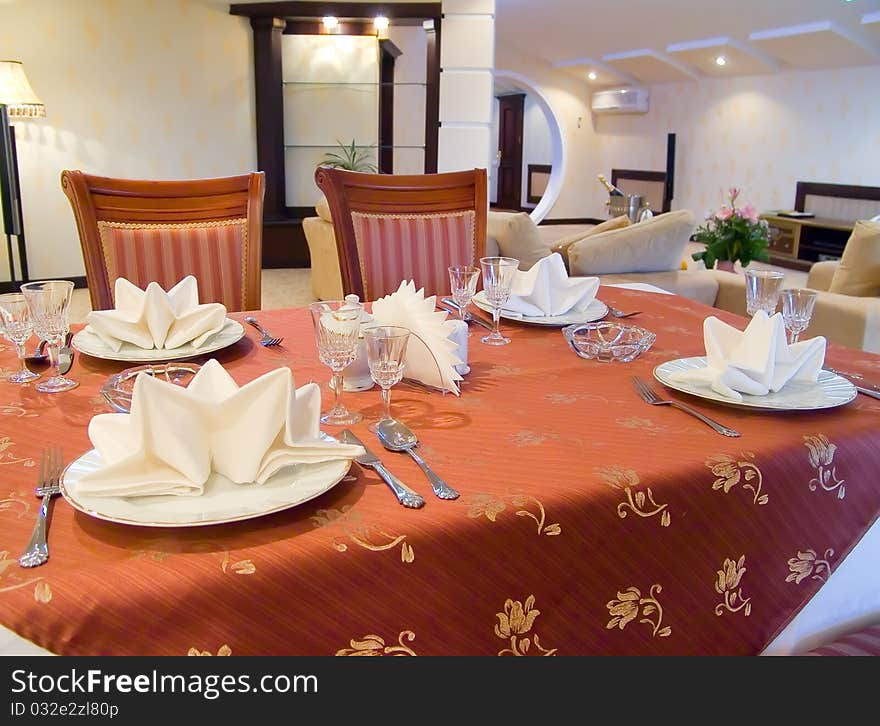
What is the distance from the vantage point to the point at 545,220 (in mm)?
11320

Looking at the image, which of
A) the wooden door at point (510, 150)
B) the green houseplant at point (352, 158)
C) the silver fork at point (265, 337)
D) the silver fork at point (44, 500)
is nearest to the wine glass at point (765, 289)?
the silver fork at point (265, 337)

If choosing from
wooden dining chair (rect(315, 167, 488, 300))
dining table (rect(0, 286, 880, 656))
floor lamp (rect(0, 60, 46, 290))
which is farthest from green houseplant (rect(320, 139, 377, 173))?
dining table (rect(0, 286, 880, 656))

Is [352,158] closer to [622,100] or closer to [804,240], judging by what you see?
[804,240]

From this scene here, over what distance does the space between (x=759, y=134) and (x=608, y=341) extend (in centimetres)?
848

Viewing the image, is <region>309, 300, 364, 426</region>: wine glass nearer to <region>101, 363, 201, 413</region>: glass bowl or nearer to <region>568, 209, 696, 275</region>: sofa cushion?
<region>101, 363, 201, 413</region>: glass bowl

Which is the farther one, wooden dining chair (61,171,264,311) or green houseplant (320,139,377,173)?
green houseplant (320,139,377,173)

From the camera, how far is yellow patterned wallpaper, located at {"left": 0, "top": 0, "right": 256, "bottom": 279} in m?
5.26

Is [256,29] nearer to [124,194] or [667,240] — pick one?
[667,240]

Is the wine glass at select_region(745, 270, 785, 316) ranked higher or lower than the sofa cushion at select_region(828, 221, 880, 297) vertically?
higher

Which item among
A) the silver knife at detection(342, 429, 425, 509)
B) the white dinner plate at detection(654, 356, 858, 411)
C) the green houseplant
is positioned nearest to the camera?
the silver knife at detection(342, 429, 425, 509)

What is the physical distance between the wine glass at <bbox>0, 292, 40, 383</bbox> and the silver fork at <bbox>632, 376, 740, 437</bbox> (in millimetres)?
848

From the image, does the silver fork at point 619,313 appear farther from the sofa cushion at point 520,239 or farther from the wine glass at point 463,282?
the sofa cushion at point 520,239

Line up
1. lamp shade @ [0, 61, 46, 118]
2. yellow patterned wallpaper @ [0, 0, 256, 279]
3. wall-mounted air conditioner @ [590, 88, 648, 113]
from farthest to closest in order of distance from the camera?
wall-mounted air conditioner @ [590, 88, 648, 113]
yellow patterned wallpaper @ [0, 0, 256, 279]
lamp shade @ [0, 61, 46, 118]

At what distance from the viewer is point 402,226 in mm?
2049
